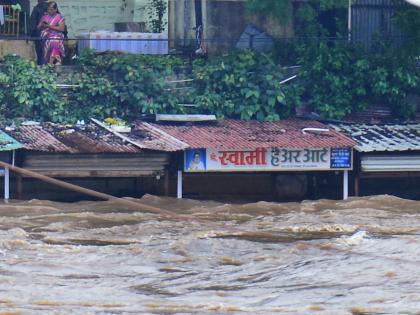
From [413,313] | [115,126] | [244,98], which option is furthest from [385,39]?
[413,313]

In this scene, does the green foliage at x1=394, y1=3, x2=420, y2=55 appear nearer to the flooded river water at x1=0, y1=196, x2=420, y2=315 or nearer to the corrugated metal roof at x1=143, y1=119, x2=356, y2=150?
the corrugated metal roof at x1=143, y1=119, x2=356, y2=150

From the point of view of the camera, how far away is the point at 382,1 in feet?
73.0

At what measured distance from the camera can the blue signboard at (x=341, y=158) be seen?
66.5 feet

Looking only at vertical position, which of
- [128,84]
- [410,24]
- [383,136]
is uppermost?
[410,24]

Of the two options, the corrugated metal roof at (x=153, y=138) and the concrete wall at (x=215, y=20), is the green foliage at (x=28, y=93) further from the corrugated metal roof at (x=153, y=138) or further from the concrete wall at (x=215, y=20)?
the concrete wall at (x=215, y=20)

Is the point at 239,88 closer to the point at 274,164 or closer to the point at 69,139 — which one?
the point at 274,164

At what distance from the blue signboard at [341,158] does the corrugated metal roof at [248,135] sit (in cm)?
15

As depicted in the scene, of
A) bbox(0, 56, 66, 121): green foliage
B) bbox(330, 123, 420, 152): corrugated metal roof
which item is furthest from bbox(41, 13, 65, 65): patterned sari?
bbox(330, 123, 420, 152): corrugated metal roof

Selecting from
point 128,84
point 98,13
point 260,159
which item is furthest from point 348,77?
point 98,13

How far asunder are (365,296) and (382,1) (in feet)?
32.7

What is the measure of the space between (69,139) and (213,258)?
4724 mm

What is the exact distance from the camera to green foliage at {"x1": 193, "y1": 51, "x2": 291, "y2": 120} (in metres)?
21.1

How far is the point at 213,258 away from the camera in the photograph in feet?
50.9

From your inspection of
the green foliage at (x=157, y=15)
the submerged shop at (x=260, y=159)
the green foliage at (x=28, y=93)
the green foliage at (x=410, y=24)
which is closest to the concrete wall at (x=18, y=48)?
the green foliage at (x=28, y=93)
